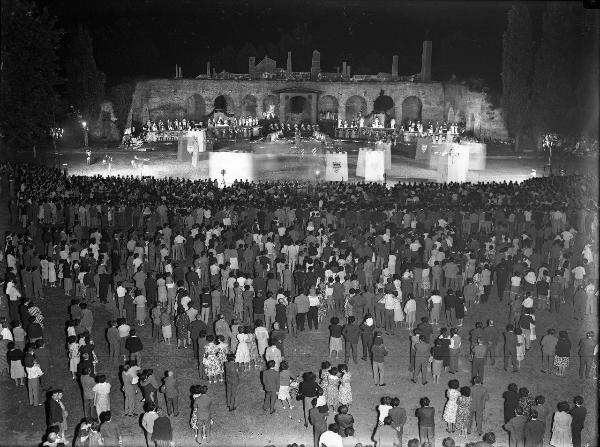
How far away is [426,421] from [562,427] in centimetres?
216

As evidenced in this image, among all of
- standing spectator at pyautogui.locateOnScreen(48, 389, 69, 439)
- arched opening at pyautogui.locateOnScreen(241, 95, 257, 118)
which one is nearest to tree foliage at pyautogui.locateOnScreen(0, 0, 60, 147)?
standing spectator at pyautogui.locateOnScreen(48, 389, 69, 439)

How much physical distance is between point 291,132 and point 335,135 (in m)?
4.77

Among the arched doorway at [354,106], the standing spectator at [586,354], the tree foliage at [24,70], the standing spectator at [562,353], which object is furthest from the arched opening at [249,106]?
the standing spectator at [586,354]

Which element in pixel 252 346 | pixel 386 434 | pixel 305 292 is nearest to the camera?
→ pixel 386 434

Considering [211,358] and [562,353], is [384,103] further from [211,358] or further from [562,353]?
[211,358]

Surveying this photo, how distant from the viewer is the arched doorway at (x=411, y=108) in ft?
230

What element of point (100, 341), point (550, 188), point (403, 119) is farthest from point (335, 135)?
point (100, 341)

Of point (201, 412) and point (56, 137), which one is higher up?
point (56, 137)

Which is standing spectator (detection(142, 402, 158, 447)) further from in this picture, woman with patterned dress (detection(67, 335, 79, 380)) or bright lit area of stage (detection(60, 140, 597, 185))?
bright lit area of stage (detection(60, 140, 597, 185))

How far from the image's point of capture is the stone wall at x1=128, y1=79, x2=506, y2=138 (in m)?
63.2

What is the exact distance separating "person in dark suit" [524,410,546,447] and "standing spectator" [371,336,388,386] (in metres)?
3.32

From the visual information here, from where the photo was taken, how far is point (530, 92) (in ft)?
167

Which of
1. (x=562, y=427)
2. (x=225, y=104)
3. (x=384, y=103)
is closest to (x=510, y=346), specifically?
(x=562, y=427)

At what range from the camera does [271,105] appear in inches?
2739
